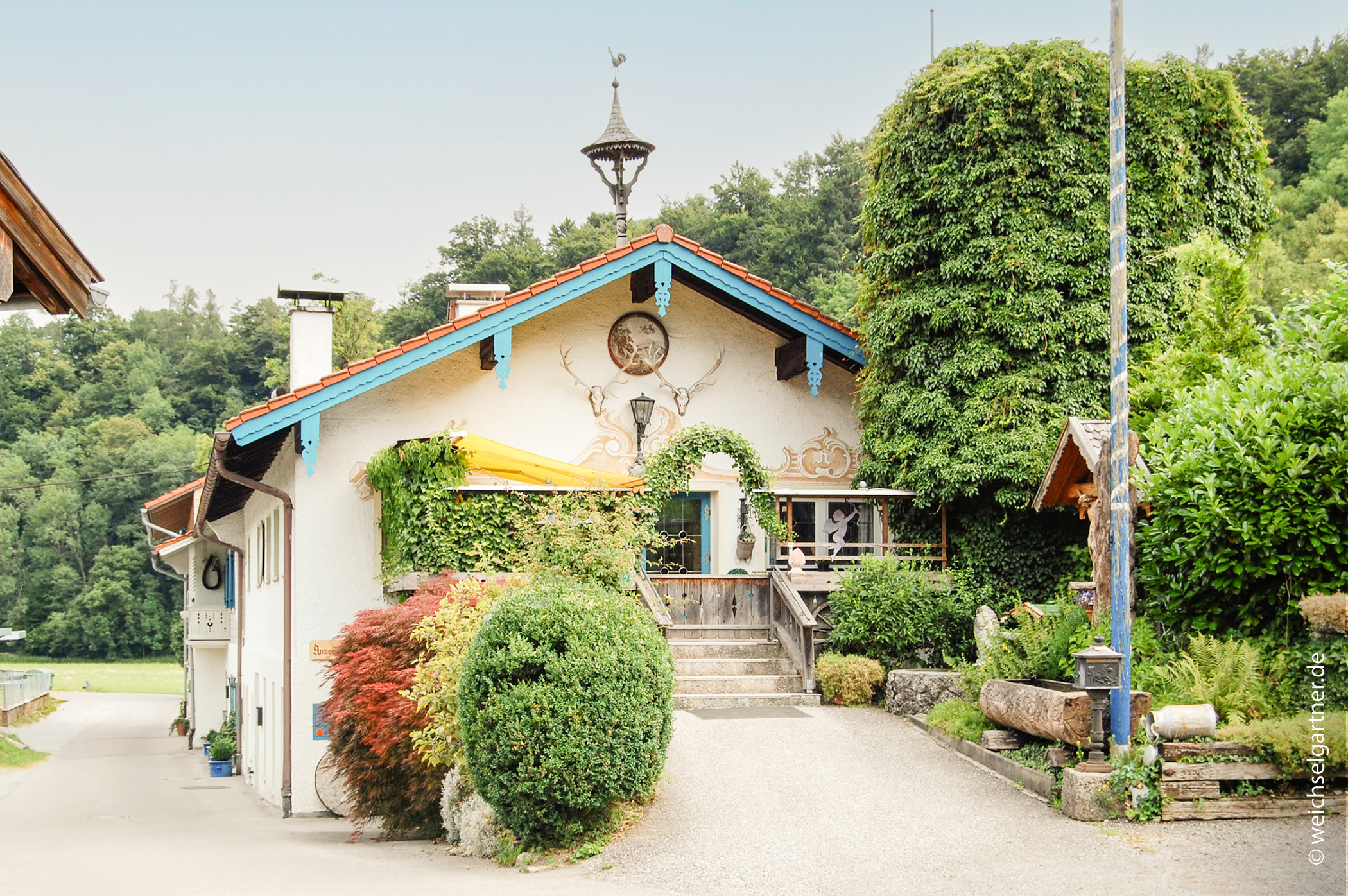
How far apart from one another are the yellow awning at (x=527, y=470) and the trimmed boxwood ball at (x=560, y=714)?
566 cm

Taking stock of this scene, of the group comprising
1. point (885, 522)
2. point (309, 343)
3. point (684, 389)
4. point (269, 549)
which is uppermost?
point (309, 343)

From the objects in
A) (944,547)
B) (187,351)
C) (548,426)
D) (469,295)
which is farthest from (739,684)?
(187,351)

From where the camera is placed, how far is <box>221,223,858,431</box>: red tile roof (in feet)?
50.7

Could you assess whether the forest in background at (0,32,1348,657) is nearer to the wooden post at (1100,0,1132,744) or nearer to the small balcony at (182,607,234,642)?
the small balcony at (182,607,234,642)

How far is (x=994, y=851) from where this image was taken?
28.2ft

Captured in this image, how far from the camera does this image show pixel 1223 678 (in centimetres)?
964

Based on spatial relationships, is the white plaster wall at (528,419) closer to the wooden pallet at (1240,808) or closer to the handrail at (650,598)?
the handrail at (650,598)

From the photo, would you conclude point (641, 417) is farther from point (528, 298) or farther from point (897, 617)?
point (897, 617)

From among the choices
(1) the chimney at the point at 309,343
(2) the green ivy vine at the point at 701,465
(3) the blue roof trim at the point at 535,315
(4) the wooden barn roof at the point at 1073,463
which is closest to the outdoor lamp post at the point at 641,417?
(2) the green ivy vine at the point at 701,465

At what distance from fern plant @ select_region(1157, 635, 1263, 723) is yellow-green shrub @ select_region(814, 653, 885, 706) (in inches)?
181

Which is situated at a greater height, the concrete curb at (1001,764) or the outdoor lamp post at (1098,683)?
the outdoor lamp post at (1098,683)

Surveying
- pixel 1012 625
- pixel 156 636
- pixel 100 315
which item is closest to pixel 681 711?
pixel 1012 625

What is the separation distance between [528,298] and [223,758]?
52.7 feet

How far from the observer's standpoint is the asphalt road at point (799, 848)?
798 centimetres
